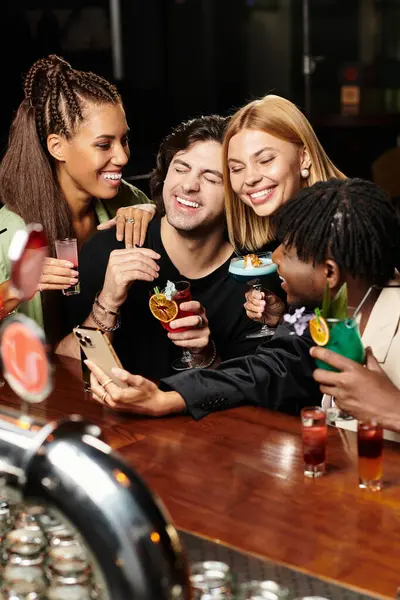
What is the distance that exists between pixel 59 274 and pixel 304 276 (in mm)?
1210

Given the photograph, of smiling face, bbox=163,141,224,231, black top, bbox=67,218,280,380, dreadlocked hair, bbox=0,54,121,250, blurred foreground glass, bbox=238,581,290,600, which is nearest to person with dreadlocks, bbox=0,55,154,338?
dreadlocked hair, bbox=0,54,121,250

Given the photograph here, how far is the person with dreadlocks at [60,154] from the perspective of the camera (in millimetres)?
3795

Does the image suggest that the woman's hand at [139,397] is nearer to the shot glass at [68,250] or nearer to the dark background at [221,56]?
the shot glass at [68,250]

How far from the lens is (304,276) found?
265cm

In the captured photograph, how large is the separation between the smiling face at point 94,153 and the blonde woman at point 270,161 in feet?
1.93

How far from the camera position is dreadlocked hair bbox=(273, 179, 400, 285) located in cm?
255

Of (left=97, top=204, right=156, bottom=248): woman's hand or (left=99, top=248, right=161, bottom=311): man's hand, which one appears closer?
(left=99, top=248, right=161, bottom=311): man's hand

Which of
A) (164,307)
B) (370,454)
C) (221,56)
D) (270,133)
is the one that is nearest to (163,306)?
(164,307)

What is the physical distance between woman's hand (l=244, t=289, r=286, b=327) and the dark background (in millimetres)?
832

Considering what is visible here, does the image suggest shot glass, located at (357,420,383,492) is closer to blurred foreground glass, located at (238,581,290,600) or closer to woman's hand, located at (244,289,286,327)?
blurred foreground glass, located at (238,581,290,600)

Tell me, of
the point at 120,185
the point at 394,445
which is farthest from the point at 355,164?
the point at 394,445

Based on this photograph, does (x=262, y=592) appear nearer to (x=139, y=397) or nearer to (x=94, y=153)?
(x=139, y=397)

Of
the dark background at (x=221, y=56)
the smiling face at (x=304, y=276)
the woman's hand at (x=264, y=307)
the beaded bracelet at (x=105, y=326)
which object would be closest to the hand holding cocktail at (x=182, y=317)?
the woman's hand at (x=264, y=307)

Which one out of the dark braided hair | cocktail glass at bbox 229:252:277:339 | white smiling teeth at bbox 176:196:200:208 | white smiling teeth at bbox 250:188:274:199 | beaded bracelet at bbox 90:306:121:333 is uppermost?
the dark braided hair
